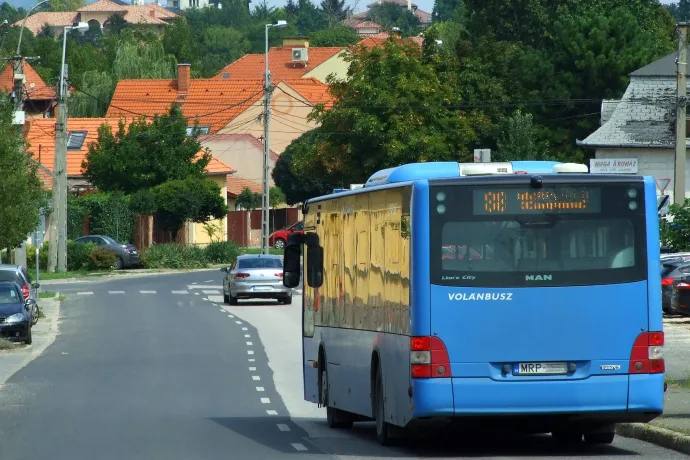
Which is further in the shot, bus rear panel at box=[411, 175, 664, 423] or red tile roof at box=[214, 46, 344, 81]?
red tile roof at box=[214, 46, 344, 81]

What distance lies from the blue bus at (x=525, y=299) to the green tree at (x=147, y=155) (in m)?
60.2

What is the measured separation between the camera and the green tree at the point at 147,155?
7338 centimetres

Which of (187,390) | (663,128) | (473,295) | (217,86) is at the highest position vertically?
(217,86)

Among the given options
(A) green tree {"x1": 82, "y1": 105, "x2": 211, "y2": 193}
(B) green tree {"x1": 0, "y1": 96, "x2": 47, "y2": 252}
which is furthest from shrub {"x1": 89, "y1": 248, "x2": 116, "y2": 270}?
(B) green tree {"x1": 0, "y1": 96, "x2": 47, "y2": 252}

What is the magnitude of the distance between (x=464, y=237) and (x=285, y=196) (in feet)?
251

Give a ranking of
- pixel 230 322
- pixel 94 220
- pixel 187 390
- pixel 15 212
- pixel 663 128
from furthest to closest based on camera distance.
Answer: pixel 94 220, pixel 663 128, pixel 15 212, pixel 230 322, pixel 187 390

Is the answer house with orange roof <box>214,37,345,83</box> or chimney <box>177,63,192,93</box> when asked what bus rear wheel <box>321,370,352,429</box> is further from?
house with orange roof <box>214,37,345,83</box>

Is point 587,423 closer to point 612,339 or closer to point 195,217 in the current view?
point 612,339

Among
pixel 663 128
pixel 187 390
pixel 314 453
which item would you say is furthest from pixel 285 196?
pixel 314 453

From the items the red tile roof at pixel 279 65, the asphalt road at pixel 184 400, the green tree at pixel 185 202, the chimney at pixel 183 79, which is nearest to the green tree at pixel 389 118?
the green tree at pixel 185 202

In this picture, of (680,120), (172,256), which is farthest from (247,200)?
(680,120)

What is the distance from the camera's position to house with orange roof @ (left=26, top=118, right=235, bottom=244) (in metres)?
77.0

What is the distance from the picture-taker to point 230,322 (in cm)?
3775

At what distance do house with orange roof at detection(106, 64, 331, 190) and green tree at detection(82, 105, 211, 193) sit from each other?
19917 millimetres
